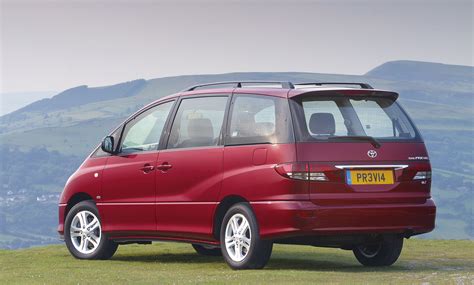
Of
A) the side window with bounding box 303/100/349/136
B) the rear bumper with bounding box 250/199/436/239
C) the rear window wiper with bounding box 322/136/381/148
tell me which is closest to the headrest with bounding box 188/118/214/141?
the rear bumper with bounding box 250/199/436/239

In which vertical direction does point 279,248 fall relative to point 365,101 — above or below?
below

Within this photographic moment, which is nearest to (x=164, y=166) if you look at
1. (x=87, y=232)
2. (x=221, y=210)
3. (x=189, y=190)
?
(x=189, y=190)

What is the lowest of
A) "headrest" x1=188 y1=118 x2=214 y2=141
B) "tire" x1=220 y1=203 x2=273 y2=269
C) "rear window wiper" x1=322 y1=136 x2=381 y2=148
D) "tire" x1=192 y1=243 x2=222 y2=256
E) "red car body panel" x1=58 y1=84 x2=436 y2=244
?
"tire" x1=192 y1=243 x2=222 y2=256

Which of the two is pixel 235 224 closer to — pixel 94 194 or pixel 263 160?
pixel 263 160

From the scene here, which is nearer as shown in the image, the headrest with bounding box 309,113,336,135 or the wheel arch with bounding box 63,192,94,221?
the headrest with bounding box 309,113,336,135

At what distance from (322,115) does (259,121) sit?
2.40 feet

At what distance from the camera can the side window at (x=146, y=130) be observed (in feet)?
49.5

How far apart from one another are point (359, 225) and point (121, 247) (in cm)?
631

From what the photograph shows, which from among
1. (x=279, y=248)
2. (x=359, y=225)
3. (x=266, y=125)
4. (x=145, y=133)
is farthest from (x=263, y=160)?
(x=279, y=248)

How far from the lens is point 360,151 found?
43.3 feet

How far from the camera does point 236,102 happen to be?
45.7 ft

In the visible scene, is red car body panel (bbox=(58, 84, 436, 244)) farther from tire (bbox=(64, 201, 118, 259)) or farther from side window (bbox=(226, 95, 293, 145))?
tire (bbox=(64, 201, 118, 259))

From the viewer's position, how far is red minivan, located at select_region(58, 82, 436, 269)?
42.6ft

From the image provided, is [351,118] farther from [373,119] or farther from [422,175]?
[422,175]
